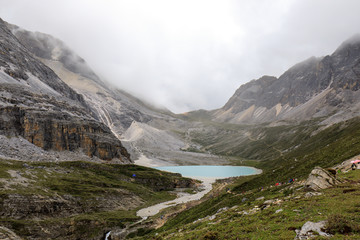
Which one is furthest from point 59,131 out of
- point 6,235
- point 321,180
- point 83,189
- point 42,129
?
point 321,180

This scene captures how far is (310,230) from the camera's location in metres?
16.8

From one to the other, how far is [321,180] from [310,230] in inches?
635

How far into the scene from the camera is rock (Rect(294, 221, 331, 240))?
16141 millimetres

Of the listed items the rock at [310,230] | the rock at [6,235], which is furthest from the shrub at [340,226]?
the rock at [6,235]

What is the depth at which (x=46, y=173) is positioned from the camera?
255 feet

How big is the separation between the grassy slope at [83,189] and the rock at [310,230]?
49810mm

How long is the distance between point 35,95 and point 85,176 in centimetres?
8611

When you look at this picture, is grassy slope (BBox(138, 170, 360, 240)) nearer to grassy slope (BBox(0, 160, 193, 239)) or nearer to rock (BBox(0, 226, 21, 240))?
rock (BBox(0, 226, 21, 240))

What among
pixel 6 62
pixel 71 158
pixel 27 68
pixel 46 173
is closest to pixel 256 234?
pixel 46 173

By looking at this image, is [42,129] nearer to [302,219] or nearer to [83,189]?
[83,189]

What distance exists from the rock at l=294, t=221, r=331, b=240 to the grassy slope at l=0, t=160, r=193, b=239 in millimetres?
49810

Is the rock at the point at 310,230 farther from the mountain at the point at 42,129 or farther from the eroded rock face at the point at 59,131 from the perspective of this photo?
the eroded rock face at the point at 59,131

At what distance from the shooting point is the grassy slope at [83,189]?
170 feet

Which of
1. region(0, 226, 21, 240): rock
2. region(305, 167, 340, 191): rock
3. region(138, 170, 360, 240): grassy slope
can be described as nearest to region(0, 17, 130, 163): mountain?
region(0, 226, 21, 240): rock
